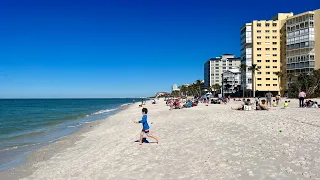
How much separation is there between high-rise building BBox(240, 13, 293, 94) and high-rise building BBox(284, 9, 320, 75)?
7.44m

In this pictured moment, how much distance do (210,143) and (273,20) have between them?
95.0 metres

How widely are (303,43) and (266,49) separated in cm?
1411

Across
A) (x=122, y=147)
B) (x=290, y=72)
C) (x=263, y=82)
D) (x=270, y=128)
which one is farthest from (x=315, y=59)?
(x=122, y=147)

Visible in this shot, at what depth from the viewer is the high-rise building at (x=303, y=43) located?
3066 inches

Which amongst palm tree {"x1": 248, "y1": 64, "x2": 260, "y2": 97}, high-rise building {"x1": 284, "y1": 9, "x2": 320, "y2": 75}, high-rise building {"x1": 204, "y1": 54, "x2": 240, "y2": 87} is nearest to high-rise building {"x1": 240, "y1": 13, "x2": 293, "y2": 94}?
palm tree {"x1": 248, "y1": 64, "x2": 260, "y2": 97}

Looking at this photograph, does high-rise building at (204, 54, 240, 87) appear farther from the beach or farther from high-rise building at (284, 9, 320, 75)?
the beach

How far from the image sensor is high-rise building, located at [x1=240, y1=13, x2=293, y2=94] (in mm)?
91688

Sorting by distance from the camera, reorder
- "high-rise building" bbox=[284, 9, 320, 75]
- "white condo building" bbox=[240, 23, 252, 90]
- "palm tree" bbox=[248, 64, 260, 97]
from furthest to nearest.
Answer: "white condo building" bbox=[240, 23, 252, 90], "palm tree" bbox=[248, 64, 260, 97], "high-rise building" bbox=[284, 9, 320, 75]

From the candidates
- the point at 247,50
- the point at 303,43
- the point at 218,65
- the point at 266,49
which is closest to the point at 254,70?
the point at 266,49

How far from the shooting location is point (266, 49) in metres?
92.4

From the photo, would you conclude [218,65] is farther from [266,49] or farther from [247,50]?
[266,49]

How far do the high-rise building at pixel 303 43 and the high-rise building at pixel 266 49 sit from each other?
7442 millimetres

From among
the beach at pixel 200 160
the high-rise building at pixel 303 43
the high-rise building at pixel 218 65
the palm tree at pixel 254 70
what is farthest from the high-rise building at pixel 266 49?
the high-rise building at pixel 218 65

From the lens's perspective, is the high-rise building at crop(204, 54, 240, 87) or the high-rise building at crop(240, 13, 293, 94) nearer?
the high-rise building at crop(240, 13, 293, 94)
